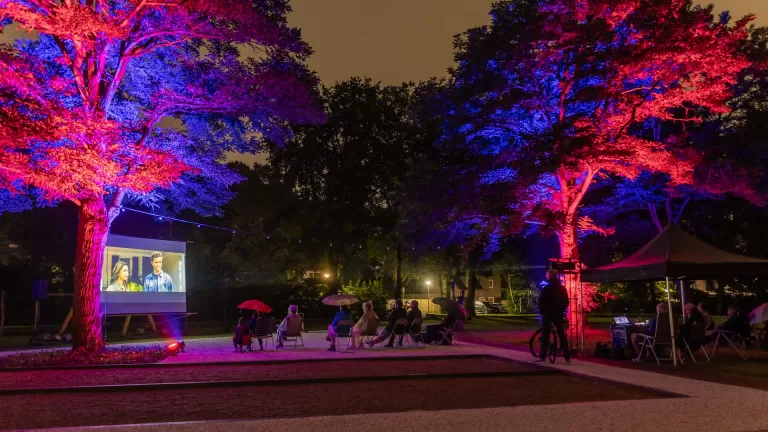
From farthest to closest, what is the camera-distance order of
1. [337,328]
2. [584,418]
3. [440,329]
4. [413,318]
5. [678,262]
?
[440,329] < [413,318] < [337,328] < [678,262] < [584,418]

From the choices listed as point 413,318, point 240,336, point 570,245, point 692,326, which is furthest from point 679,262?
point 240,336

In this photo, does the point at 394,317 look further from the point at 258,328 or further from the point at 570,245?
the point at 570,245

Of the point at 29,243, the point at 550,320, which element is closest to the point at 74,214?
the point at 29,243

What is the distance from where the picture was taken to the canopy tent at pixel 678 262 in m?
11.8

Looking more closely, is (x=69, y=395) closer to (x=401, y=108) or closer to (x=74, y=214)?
(x=74, y=214)

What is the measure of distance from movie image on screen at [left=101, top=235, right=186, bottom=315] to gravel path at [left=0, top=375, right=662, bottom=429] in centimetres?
1201

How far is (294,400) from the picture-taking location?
8406 millimetres

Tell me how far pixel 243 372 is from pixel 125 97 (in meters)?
9.51

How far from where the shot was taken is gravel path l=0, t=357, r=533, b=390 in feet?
34.0

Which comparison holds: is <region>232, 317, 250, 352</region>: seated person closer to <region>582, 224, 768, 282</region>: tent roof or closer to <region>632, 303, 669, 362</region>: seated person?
<region>582, 224, 768, 282</region>: tent roof

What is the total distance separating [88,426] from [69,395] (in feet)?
9.52

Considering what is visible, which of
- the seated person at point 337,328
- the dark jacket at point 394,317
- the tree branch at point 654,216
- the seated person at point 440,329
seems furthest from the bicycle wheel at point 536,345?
the tree branch at point 654,216

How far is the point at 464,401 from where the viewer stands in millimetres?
8219

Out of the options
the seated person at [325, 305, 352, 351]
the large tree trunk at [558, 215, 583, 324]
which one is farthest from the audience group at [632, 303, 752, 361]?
the seated person at [325, 305, 352, 351]
